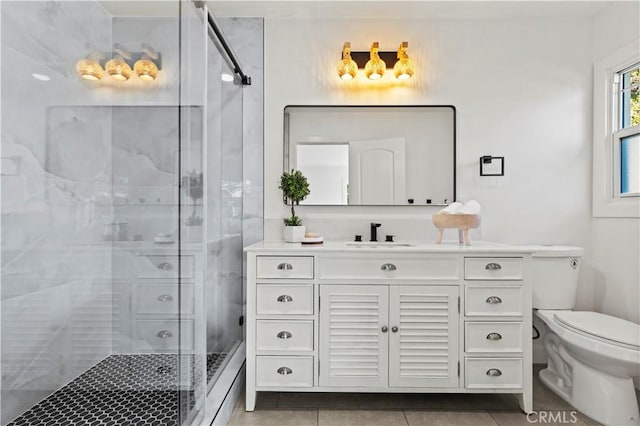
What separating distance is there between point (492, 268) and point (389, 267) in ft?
1.71

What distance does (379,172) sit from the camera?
2473 millimetres

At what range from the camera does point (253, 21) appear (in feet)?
8.18

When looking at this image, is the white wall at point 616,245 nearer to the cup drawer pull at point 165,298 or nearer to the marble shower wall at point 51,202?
the cup drawer pull at point 165,298

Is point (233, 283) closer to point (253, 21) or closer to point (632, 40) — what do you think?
point (253, 21)

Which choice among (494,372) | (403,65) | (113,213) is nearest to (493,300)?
(494,372)

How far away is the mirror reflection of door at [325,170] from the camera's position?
2.47 meters

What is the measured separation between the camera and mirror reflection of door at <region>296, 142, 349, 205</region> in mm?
2475

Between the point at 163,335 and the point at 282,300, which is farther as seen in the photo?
the point at 282,300

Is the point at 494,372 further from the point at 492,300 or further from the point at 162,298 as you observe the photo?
Answer: the point at 162,298

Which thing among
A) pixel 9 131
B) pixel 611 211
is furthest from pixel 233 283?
pixel 611 211

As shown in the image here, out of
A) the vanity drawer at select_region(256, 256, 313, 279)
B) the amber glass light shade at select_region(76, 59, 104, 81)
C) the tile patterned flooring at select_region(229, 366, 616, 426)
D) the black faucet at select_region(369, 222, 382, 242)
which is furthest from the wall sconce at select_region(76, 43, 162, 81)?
the tile patterned flooring at select_region(229, 366, 616, 426)

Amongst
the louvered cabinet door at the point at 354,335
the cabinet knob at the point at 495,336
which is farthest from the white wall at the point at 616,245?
the louvered cabinet door at the point at 354,335

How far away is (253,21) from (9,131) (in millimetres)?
1593

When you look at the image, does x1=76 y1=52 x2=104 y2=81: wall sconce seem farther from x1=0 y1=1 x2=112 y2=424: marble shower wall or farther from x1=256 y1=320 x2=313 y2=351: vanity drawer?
x1=256 y1=320 x2=313 y2=351: vanity drawer
